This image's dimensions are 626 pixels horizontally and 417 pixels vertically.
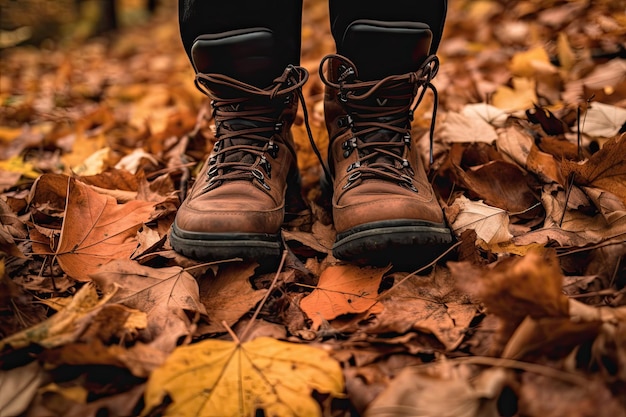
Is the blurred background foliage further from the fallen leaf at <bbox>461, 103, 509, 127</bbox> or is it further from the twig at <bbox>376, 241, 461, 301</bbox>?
the twig at <bbox>376, 241, 461, 301</bbox>

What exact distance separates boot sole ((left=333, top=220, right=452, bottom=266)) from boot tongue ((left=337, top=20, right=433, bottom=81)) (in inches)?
13.9

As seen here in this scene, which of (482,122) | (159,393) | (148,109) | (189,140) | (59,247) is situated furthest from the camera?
(148,109)

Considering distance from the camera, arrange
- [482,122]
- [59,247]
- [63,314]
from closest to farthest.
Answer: [63,314] < [59,247] < [482,122]

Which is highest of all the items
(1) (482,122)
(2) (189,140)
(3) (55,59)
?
(1) (482,122)

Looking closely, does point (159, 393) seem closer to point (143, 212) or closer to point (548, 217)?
point (143, 212)

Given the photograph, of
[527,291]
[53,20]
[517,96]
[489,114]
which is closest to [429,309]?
[527,291]

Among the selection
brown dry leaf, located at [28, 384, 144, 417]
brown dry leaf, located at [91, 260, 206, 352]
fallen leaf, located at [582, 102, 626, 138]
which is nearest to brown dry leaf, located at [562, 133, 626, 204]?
fallen leaf, located at [582, 102, 626, 138]

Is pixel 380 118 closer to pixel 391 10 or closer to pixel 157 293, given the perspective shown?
pixel 391 10

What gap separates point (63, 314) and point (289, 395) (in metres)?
0.36

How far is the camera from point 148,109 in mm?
2137

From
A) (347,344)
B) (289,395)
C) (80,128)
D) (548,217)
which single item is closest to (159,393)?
(289,395)

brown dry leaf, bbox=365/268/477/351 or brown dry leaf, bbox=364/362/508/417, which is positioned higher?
brown dry leaf, bbox=364/362/508/417

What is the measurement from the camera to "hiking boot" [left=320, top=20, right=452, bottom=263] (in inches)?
34.2

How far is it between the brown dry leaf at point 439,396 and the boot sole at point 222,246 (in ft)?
1.36
